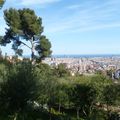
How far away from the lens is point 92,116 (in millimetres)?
30484

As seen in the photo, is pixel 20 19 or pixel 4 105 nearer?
pixel 4 105

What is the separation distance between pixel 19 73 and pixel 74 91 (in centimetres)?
960

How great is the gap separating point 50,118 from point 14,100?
5.86 m

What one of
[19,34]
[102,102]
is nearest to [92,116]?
[102,102]

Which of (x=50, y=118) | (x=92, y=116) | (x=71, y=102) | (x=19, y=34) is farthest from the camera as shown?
(x=19, y=34)

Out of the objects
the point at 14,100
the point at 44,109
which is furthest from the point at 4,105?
the point at 44,109

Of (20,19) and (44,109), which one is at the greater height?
(20,19)

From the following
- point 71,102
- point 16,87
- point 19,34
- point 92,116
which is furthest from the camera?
point 19,34

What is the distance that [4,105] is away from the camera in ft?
78.1

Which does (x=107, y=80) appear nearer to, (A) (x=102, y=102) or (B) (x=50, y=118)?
(A) (x=102, y=102)

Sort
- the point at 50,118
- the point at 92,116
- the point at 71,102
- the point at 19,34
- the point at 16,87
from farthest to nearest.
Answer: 1. the point at 19,34
2. the point at 71,102
3. the point at 92,116
4. the point at 50,118
5. the point at 16,87

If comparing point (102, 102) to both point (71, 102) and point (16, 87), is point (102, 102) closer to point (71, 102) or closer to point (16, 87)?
point (71, 102)

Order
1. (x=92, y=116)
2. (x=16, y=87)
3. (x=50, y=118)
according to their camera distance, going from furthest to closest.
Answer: (x=92, y=116), (x=50, y=118), (x=16, y=87)

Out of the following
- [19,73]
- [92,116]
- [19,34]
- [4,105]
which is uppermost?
[19,34]
